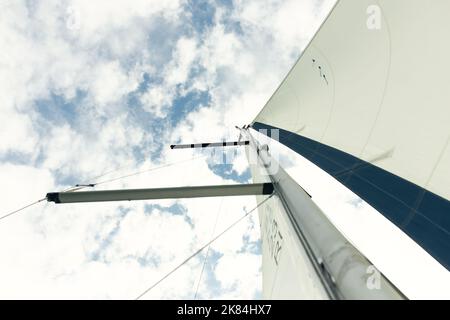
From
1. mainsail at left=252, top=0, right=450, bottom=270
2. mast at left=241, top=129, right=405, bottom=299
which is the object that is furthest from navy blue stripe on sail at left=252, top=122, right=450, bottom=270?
mast at left=241, top=129, right=405, bottom=299

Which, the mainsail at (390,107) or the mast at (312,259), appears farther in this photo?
the mainsail at (390,107)

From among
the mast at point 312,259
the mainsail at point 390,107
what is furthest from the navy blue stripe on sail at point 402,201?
the mast at point 312,259

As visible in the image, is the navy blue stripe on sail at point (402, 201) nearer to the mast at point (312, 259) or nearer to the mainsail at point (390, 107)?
the mainsail at point (390, 107)

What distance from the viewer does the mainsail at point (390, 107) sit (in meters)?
1.61

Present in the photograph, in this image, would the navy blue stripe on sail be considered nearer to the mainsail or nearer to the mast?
the mainsail

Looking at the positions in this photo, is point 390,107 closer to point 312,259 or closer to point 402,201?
point 402,201

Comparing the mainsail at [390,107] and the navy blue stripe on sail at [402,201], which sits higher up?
the mainsail at [390,107]

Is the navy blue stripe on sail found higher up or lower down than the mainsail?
lower down

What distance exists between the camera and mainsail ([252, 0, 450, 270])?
63.4 inches

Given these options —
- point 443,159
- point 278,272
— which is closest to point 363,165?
point 443,159

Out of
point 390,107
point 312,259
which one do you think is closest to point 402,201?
point 390,107

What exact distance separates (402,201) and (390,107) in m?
0.65
